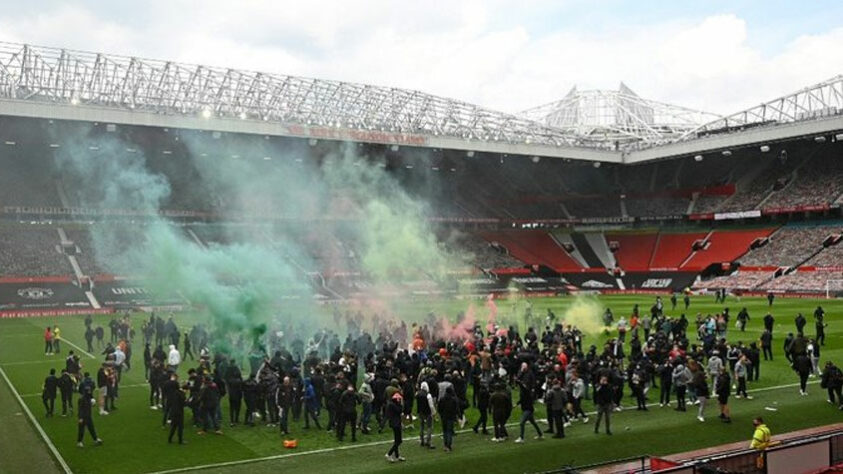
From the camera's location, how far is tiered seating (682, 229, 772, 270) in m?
62.2

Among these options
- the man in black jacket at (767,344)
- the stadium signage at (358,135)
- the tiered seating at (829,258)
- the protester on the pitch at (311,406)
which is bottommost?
the protester on the pitch at (311,406)

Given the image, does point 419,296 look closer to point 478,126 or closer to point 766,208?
point 478,126

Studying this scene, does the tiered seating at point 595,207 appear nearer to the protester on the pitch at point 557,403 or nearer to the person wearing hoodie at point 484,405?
the person wearing hoodie at point 484,405

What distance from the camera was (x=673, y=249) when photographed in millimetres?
68062

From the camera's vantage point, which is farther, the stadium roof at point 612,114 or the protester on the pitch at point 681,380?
the stadium roof at point 612,114

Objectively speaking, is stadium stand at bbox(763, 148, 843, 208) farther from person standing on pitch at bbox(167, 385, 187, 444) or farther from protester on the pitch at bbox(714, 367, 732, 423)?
person standing on pitch at bbox(167, 385, 187, 444)

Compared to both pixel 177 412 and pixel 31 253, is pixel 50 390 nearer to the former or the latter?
pixel 177 412

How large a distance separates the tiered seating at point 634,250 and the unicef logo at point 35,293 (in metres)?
47.1

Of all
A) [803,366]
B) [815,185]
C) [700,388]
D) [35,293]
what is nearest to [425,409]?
[700,388]

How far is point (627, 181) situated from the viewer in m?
77.8

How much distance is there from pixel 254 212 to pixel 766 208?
1733 inches

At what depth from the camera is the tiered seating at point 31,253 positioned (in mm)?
47188

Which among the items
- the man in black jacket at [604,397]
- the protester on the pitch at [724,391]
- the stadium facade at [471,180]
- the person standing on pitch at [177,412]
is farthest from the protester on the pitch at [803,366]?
the stadium facade at [471,180]

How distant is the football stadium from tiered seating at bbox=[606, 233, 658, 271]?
1016 millimetres
